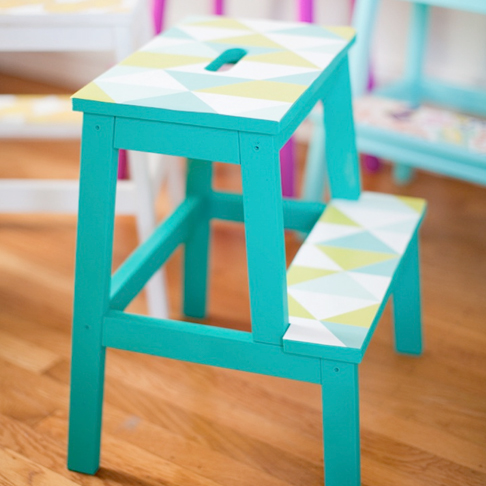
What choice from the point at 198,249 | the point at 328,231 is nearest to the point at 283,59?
the point at 328,231

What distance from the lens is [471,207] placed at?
84.1 inches

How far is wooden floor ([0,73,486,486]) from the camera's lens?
1.29 m

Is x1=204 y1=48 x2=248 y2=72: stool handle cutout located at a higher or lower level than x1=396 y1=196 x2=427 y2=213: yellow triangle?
higher

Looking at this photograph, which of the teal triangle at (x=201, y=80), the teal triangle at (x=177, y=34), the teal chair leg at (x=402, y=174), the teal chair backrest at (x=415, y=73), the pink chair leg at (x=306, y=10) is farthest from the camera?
the teal chair leg at (x=402, y=174)

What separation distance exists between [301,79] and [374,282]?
32cm

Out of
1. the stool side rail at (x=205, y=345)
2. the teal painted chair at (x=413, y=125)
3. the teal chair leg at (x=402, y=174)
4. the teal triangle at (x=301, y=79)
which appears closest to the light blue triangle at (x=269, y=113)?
the teal triangle at (x=301, y=79)

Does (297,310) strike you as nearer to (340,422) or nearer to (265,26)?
(340,422)

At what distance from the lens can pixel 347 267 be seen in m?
1.27

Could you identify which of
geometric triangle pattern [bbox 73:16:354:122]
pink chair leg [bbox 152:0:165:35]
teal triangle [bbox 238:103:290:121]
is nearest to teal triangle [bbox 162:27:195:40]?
geometric triangle pattern [bbox 73:16:354:122]

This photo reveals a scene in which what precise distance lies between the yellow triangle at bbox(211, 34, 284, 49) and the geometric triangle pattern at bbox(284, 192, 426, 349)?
0.30 meters

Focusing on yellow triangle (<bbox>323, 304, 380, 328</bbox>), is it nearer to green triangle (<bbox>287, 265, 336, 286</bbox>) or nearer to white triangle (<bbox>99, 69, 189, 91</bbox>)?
green triangle (<bbox>287, 265, 336, 286</bbox>)

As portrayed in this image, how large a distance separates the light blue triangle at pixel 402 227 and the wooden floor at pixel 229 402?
0.30m

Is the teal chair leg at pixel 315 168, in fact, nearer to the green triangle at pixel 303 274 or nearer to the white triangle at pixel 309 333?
the green triangle at pixel 303 274

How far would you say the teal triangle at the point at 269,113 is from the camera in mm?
1016
